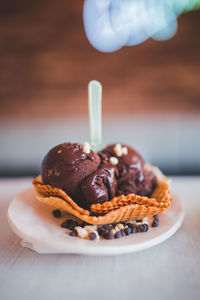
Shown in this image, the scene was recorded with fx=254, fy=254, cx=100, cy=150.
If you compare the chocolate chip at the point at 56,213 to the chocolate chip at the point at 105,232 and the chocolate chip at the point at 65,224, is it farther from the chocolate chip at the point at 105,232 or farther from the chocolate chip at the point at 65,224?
the chocolate chip at the point at 105,232

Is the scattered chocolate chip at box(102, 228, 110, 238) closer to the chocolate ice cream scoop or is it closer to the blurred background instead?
the chocolate ice cream scoop

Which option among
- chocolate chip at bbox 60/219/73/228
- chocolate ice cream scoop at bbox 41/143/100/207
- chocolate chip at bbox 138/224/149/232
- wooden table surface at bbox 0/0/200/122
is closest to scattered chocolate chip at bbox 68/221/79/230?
chocolate chip at bbox 60/219/73/228

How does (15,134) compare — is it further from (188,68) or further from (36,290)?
(36,290)

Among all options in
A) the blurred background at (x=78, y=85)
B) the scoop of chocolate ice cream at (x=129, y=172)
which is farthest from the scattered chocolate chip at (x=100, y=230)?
the blurred background at (x=78, y=85)

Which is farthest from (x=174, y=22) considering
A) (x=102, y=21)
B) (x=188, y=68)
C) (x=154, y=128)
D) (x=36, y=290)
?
(x=36, y=290)

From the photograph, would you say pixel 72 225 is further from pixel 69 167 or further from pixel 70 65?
pixel 70 65

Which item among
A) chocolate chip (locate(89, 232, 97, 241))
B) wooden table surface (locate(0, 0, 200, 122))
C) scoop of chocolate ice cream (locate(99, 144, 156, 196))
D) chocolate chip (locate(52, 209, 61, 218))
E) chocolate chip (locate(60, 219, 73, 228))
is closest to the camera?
chocolate chip (locate(89, 232, 97, 241))
